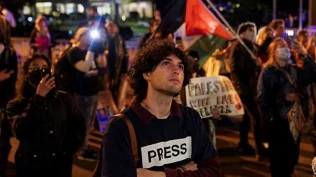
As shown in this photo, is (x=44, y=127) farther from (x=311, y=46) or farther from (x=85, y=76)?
(x=311, y=46)

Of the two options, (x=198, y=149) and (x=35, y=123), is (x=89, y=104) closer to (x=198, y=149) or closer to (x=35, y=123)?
(x=35, y=123)

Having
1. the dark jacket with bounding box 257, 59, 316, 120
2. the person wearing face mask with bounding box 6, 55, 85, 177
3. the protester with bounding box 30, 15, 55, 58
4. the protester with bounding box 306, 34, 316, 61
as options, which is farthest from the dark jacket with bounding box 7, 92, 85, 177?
the protester with bounding box 30, 15, 55, 58

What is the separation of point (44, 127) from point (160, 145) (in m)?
1.75

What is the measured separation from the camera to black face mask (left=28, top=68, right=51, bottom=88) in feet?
15.0

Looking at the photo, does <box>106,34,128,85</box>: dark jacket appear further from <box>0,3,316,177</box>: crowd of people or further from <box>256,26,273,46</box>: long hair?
<box>256,26,273,46</box>: long hair

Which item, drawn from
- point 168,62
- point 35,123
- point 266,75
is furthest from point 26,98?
point 266,75

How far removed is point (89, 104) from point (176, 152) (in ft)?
15.4

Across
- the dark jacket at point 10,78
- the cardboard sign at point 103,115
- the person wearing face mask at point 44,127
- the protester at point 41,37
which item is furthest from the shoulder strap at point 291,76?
the protester at point 41,37

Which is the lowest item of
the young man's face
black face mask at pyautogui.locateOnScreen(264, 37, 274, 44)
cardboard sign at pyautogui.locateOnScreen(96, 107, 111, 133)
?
cardboard sign at pyautogui.locateOnScreen(96, 107, 111, 133)

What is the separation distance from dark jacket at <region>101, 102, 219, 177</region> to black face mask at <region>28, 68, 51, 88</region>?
172 centimetres

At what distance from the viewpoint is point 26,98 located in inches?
183

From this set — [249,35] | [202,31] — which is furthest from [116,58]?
[202,31]

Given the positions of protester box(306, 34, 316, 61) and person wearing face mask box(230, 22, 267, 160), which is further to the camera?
protester box(306, 34, 316, 61)

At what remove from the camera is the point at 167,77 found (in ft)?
9.80
